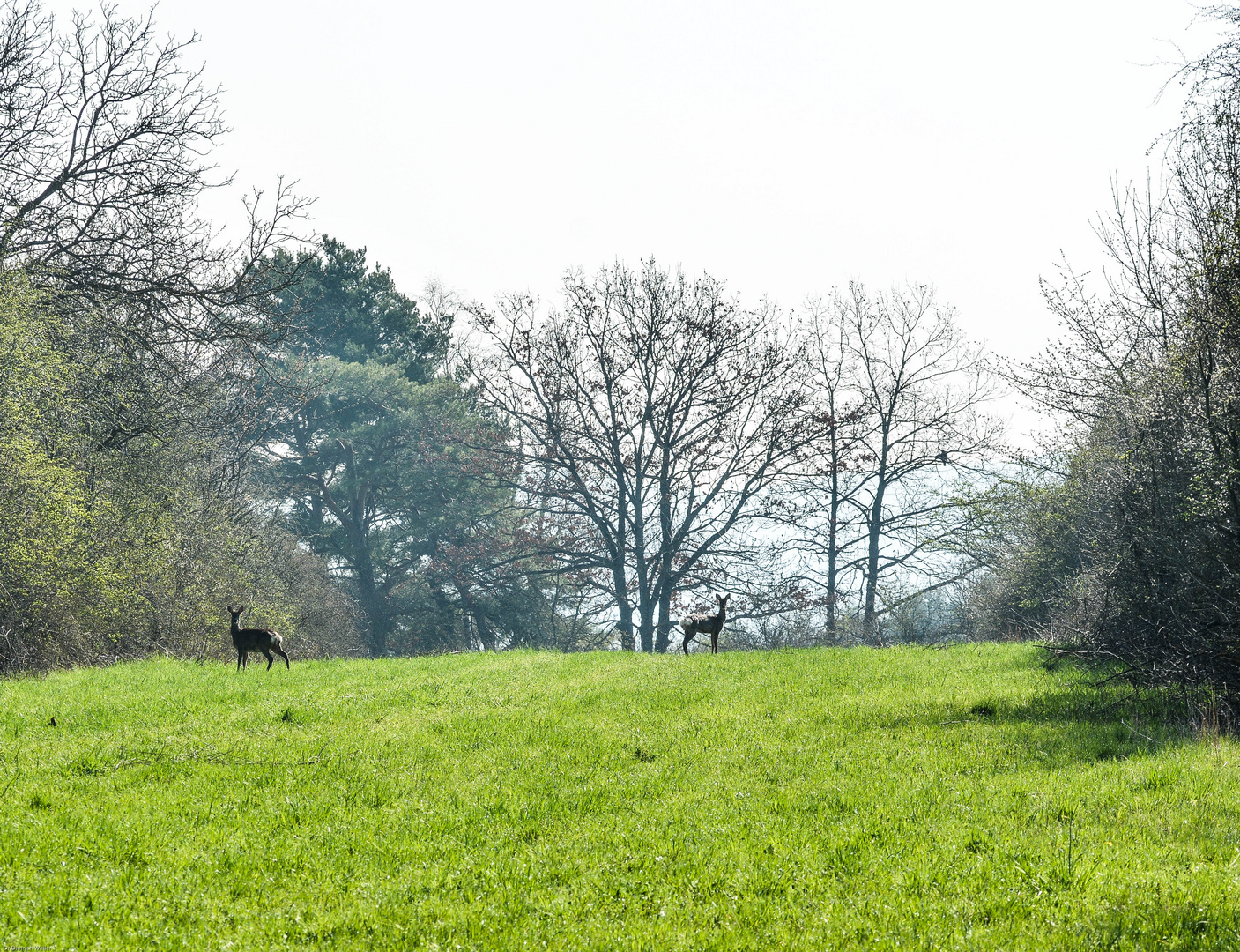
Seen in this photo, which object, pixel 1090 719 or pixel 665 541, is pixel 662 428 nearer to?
pixel 665 541

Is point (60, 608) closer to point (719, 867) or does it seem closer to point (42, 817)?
point (42, 817)

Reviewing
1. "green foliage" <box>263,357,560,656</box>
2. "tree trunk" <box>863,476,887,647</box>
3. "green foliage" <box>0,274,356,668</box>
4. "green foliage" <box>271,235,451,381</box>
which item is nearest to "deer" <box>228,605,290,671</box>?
"green foliage" <box>0,274,356,668</box>

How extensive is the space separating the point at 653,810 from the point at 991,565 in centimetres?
2758

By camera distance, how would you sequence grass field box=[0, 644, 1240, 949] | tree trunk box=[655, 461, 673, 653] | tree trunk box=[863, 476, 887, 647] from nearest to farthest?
grass field box=[0, 644, 1240, 949], tree trunk box=[655, 461, 673, 653], tree trunk box=[863, 476, 887, 647]

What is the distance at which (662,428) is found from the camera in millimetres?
32469

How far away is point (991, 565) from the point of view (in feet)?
105

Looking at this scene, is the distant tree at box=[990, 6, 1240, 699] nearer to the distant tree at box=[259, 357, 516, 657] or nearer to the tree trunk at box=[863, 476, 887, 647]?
the tree trunk at box=[863, 476, 887, 647]

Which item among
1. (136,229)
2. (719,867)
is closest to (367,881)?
(719,867)

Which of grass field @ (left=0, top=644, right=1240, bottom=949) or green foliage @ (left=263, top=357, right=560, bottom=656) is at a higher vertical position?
green foliage @ (left=263, top=357, right=560, bottom=656)

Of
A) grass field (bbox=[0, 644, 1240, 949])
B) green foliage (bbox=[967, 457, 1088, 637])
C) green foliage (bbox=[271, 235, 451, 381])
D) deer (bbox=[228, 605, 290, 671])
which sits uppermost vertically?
green foliage (bbox=[271, 235, 451, 381])

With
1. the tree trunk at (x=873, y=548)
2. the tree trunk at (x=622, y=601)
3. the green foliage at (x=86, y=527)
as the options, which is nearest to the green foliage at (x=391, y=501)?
the tree trunk at (x=622, y=601)

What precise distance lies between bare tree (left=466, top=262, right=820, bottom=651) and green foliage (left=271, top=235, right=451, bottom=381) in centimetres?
1464

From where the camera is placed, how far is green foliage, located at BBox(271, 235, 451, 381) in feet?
149

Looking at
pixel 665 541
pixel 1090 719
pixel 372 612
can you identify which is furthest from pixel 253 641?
pixel 372 612
